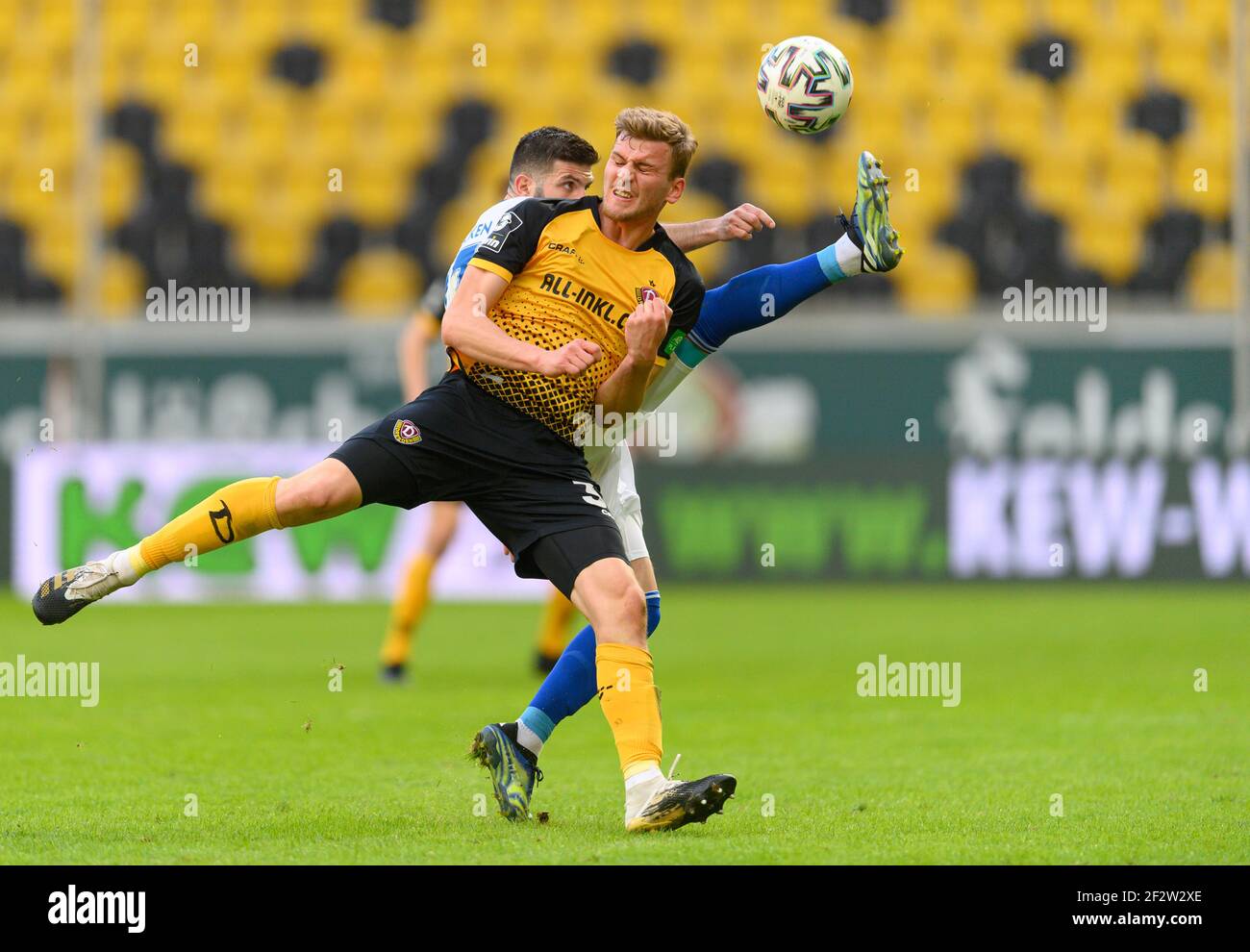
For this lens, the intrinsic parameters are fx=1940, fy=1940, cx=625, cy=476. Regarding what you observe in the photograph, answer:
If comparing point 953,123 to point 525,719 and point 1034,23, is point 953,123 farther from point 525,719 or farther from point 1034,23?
point 525,719

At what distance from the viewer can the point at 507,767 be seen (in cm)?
570

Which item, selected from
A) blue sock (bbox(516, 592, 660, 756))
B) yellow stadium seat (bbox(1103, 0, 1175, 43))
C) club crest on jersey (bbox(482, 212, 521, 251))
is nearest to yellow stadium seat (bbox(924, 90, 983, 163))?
yellow stadium seat (bbox(1103, 0, 1175, 43))

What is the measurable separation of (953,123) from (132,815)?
566 inches

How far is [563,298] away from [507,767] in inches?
54.4

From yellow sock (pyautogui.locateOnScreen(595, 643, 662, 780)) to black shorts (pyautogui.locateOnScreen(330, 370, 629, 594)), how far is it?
0.90ft

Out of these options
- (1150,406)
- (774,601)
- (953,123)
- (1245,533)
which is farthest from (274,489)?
(953,123)

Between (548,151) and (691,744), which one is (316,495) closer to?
(548,151)

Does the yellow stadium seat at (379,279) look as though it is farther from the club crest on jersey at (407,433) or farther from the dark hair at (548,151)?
the club crest on jersey at (407,433)

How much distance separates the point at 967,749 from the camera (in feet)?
23.7

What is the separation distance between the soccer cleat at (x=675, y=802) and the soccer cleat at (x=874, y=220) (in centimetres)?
157

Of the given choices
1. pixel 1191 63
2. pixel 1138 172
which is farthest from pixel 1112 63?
pixel 1138 172

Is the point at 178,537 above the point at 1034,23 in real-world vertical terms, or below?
below

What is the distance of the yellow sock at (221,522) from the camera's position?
550 cm

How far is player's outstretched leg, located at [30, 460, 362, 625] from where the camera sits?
17.8 ft
